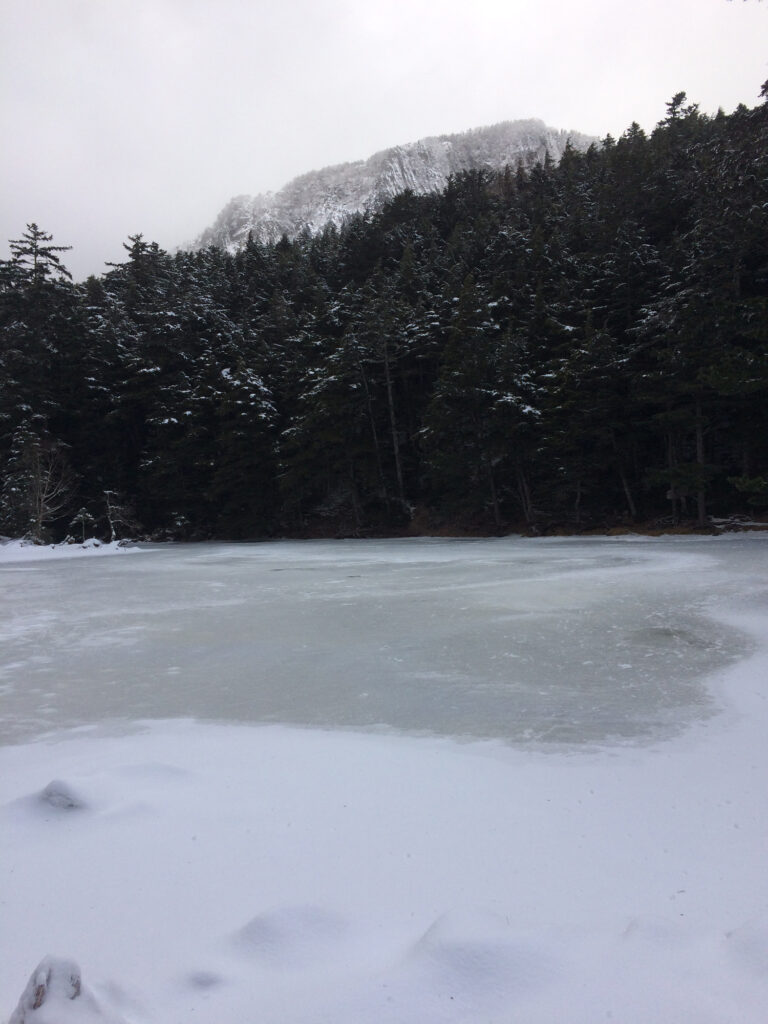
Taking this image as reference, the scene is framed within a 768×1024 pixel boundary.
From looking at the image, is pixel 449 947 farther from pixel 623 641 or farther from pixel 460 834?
pixel 623 641

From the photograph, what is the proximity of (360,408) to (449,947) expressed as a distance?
92.9 ft

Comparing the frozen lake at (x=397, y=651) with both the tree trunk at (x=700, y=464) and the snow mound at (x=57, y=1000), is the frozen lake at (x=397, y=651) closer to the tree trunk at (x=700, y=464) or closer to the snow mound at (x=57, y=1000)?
the snow mound at (x=57, y=1000)

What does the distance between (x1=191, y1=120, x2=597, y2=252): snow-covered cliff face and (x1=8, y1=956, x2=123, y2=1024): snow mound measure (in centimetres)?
13078

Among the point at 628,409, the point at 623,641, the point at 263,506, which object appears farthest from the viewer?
the point at 263,506

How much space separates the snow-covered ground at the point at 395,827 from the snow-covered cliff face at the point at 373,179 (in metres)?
128

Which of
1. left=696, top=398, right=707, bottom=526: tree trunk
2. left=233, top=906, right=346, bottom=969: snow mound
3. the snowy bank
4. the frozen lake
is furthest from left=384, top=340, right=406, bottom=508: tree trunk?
left=233, top=906, right=346, bottom=969: snow mound

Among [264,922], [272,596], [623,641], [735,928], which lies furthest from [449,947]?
[272,596]

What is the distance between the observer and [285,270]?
47719 mm

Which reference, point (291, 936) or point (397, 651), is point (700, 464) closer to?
point (397, 651)

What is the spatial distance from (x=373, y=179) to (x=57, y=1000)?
158 metres

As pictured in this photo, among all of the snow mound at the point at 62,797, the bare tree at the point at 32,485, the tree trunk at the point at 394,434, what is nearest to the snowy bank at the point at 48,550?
the bare tree at the point at 32,485

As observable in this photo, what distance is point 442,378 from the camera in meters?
25.2

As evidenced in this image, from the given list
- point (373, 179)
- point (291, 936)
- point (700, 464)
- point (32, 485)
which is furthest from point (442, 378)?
point (373, 179)

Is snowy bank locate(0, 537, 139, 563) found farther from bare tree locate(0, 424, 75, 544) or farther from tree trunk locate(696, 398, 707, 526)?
tree trunk locate(696, 398, 707, 526)
